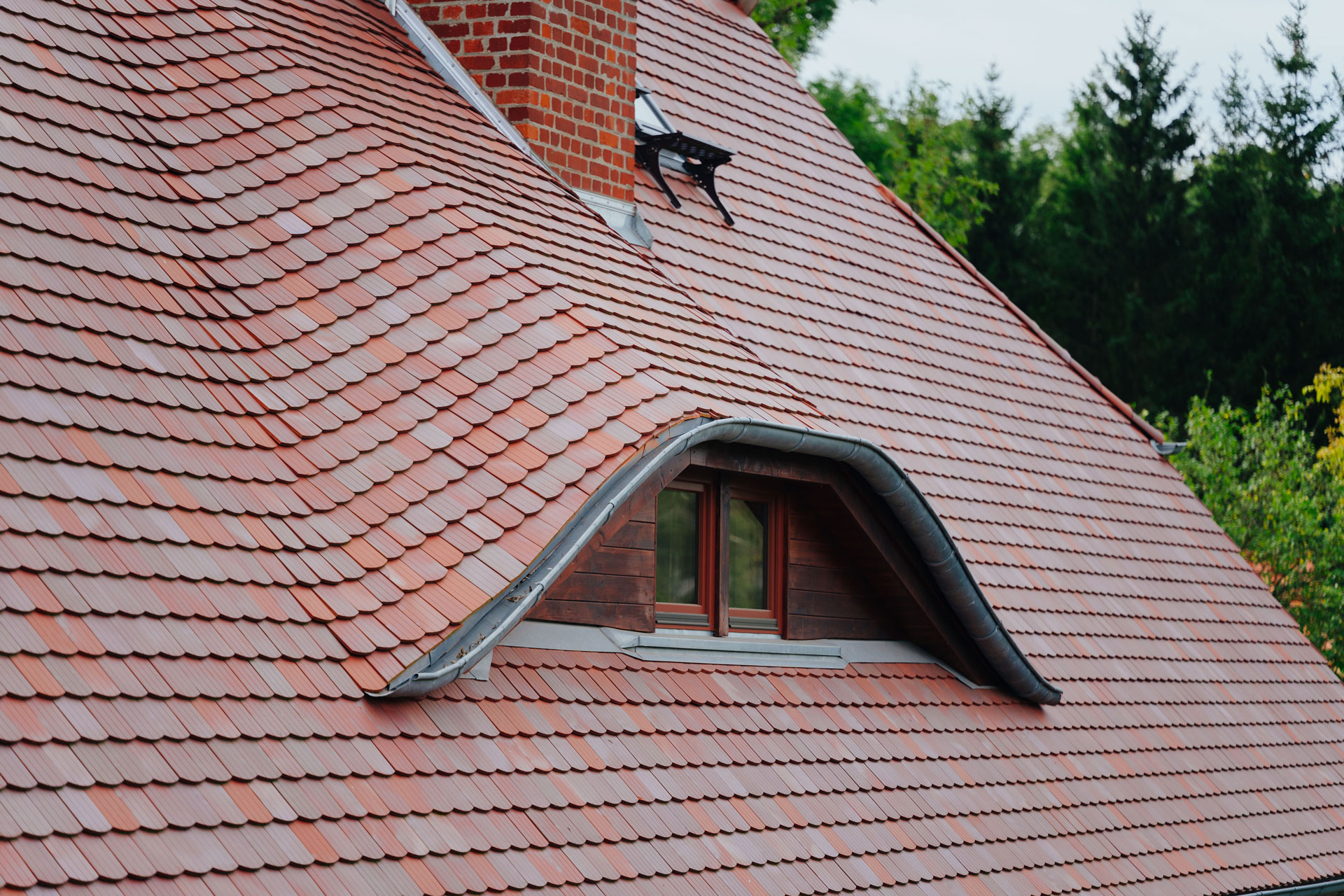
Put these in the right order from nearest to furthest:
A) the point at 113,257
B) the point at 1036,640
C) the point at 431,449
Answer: the point at 113,257
the point at 431,449
the point at 1036,640

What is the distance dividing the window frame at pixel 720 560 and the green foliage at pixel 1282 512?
12.5 meters

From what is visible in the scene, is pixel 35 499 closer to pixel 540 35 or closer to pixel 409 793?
pixel 409 793

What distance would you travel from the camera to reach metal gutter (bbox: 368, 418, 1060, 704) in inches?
182

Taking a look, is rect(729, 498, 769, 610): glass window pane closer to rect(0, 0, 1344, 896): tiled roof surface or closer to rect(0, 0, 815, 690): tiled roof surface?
rect(0, 0, 1344, 896): tiled roof surface

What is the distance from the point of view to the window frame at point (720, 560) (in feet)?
20.5

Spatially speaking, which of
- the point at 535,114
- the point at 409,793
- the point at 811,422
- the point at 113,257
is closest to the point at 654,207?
the point at 535,114

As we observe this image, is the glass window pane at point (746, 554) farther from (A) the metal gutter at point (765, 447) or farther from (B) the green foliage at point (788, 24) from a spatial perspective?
(B) the green foliage at point (788, 24)

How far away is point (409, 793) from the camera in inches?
171

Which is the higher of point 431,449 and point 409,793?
point 431,449

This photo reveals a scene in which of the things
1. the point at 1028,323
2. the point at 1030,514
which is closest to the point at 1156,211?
the point at 1028,323

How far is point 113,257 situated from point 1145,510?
26.0 ft

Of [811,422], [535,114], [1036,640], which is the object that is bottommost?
[1036,640]

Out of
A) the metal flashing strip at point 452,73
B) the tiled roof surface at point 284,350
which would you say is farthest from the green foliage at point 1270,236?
the tiled roof surface at point 284,350

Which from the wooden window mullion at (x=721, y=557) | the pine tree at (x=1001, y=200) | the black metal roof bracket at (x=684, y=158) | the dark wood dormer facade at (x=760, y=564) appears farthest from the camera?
the pine tree at (x=1001, y=200)
